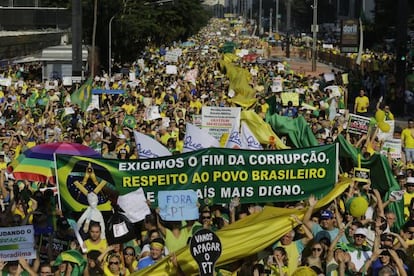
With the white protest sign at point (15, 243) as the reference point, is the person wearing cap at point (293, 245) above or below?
below

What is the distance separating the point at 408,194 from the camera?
10.6 meters

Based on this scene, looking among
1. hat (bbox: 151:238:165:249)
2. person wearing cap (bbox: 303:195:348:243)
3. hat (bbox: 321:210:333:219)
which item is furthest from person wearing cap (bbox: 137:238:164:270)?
hat (bbox: 321:210:333:219)

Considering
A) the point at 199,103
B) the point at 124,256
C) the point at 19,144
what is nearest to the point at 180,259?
the point at 124,256

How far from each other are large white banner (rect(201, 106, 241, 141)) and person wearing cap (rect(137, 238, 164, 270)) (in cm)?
560

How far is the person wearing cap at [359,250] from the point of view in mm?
8404

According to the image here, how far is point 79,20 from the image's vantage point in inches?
1137

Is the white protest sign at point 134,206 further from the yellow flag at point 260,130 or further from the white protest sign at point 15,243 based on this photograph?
the yellow flag at point 260,130

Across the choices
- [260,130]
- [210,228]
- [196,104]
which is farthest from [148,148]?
[196,104]

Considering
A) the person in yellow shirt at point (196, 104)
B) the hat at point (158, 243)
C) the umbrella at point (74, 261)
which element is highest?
the person in yellow shirt at point (196, 104)

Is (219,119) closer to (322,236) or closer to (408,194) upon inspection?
(408,194)

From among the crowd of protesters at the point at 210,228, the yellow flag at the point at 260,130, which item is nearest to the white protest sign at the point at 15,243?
the crowd of protesters at the point at 210,228

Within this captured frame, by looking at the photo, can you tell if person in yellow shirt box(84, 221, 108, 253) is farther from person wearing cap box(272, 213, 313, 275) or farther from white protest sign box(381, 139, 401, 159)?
white protest sign box(381, 139, 401, 159)

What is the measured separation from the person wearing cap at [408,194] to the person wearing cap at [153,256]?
3318mm

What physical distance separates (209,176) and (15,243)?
265cm
